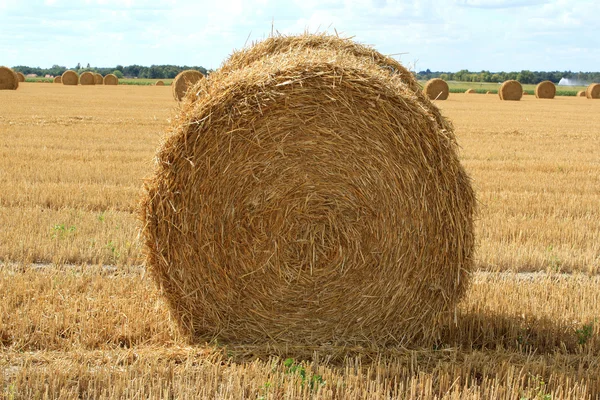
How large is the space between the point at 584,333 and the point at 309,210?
201cm

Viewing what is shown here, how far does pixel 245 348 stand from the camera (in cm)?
466

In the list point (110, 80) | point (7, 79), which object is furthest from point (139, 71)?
point (7, 79)

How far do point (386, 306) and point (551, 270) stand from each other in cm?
235

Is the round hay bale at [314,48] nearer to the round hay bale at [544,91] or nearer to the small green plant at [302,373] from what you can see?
the small green plant at [302,373]

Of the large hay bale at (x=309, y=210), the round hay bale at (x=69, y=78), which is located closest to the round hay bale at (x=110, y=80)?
the round hay bale at (x=69, y=78)

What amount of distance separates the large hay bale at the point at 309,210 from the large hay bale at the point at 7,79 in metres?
32.7

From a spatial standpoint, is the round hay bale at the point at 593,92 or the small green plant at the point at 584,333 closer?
the small green plant at the point at 584,333

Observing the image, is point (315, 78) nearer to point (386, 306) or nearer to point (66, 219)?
point (386, 306)

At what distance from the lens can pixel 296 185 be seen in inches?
189

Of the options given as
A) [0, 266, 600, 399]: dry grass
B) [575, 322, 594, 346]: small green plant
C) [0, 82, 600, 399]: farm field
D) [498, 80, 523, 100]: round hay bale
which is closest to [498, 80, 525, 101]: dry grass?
[498, 80, 523, 100]: round hay bale

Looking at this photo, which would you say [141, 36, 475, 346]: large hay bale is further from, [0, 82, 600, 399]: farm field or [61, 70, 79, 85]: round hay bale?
[61, 70, 79, 85]: round hay bale

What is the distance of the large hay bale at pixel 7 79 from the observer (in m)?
34.3

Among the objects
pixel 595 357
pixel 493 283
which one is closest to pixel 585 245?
pixel 493 283

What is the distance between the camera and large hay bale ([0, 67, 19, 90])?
3431cm
